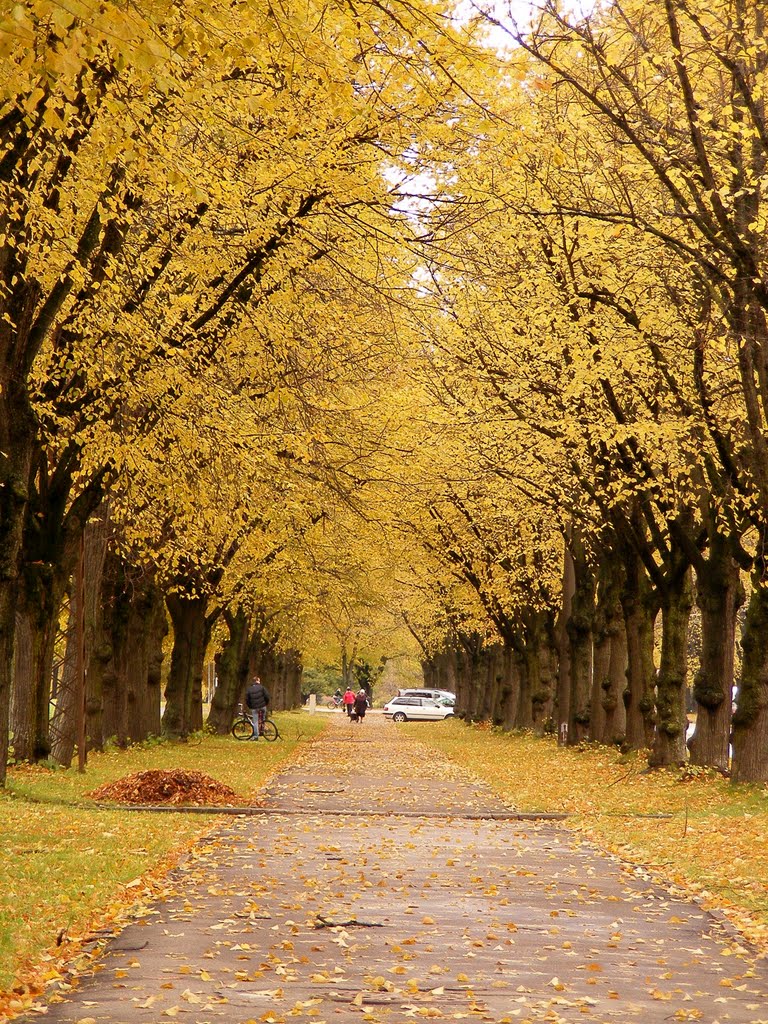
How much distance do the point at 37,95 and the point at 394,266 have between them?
906 cm

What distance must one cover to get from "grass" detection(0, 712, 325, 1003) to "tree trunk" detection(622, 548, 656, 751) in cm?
846

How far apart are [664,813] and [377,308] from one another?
8.18 m

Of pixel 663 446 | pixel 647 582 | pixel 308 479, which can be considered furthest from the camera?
pixel 647 582

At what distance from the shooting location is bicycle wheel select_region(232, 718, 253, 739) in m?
41.6

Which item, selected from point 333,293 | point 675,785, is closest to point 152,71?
point 333,293

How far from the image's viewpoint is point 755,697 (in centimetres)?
1986

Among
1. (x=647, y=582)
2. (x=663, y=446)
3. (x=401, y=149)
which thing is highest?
(x=401, y=149)

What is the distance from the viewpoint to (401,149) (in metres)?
15.6

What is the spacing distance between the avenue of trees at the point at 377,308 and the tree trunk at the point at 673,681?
0.05 m

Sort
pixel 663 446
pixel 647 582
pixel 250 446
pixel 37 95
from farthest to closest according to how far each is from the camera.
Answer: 1. pixel 647 582
2. pixel 663 446
3. pixel 250 446
4. pixel 37 95

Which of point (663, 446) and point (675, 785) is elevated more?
point (663, 446)

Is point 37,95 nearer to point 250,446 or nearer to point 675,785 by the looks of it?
point 250,446

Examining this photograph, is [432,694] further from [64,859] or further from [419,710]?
[64,859]

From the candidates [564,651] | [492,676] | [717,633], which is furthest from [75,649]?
[492,676]
